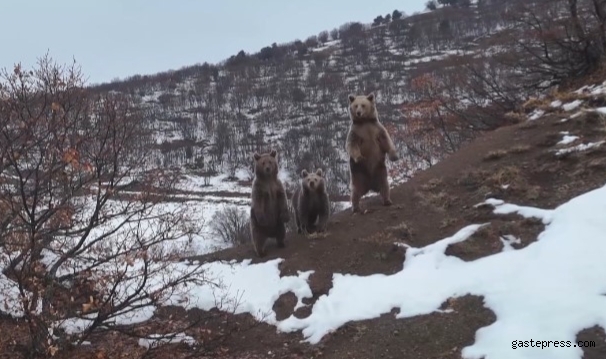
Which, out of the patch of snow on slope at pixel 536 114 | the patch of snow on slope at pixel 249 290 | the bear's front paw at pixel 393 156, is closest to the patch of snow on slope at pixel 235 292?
the patch of snow on slope at pixel 249 290

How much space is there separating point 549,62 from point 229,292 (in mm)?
14576

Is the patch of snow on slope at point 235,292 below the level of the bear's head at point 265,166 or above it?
below

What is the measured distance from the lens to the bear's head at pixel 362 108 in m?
11.1

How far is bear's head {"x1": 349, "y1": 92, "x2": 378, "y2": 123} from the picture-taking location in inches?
435

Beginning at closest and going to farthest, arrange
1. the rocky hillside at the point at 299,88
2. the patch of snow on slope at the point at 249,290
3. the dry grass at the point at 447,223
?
the patch of snow on slope at the point at 249,290, the dry grass at the point at 447,223, the rocky hillside at the point at 299,88

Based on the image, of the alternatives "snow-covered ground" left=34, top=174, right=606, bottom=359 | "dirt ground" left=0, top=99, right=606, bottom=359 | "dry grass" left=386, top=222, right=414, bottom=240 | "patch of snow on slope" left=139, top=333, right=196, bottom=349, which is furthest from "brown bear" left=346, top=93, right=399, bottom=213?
"patch of snow on slope" left=139, top=333, right=196, bottom=349

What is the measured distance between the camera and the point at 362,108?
36.2 ft

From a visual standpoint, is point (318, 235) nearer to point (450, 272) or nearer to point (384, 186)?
point (384, 186)

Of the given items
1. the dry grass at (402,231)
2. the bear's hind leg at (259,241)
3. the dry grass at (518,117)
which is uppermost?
the dry grass at (518,117)

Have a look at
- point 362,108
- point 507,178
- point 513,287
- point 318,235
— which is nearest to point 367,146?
point 362,108

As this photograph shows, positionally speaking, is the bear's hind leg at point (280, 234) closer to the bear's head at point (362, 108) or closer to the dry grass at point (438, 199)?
the bear's head at point (362, 108)

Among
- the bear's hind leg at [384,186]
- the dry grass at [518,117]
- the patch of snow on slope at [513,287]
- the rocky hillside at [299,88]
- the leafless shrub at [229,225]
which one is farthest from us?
the rocky hillside at [299,88]

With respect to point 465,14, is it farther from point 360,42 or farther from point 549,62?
point 549,62

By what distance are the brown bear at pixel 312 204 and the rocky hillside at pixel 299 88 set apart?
5807 centimetres
